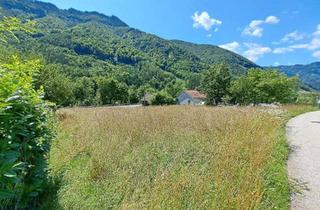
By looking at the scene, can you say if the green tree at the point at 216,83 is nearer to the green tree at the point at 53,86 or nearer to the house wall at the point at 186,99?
the house wall at the point at 186,99

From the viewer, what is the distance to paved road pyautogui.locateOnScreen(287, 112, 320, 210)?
5.54m

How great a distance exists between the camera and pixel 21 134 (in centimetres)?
339

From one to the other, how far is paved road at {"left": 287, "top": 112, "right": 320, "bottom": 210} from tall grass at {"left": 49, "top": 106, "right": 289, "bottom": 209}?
0.81ft

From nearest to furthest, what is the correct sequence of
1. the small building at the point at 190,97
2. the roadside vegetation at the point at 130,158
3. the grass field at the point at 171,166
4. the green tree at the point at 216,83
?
1. the roadside vegetation at the point at 130,158
2. the grass field at the point at 171,166
3. the green tree at the point at 216,83
4. the small building at the point at 190,97

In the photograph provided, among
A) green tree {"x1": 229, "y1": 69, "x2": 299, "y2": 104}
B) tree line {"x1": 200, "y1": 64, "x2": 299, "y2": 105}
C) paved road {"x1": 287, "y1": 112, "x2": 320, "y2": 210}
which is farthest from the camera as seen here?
tree line {"x1": 200, "y1": 64, "x2": 299, "y2": 105}

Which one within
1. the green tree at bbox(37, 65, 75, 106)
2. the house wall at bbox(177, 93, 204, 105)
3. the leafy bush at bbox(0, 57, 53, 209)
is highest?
the leafy bush at bbox(0, 57, 53, 209)

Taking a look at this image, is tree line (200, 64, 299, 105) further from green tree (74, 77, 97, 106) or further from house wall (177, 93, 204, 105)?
green tree (74, 77, 97, 106)

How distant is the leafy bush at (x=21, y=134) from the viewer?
2.66m

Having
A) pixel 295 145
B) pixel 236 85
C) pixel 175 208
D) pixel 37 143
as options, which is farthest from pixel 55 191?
pixel 236 85

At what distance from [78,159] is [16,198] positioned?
11.6 ft

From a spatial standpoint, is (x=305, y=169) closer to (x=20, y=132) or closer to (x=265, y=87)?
(x=20, y=132)

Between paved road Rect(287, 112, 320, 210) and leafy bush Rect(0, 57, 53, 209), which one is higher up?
leafy bush Rect(0, 57, 53, 209)

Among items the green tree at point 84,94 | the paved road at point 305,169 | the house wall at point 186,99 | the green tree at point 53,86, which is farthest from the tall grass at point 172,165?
the house wall at point 186,99

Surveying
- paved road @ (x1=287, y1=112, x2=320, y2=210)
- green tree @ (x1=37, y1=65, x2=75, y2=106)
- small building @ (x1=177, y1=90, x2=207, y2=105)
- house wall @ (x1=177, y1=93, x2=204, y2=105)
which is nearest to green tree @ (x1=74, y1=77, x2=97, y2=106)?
small building @ (x1=177, y1=90, x2=207, y2=105)
